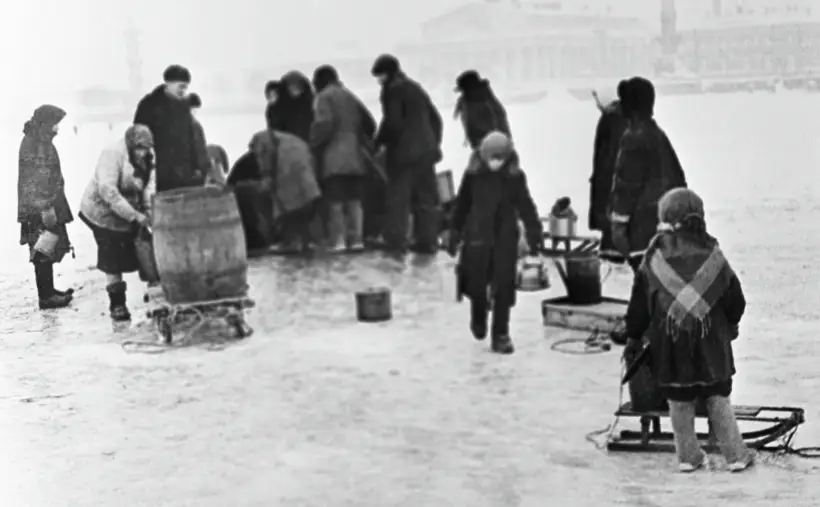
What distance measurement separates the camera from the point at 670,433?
501 cm

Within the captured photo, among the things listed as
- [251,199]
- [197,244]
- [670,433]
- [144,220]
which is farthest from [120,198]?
[670,433]

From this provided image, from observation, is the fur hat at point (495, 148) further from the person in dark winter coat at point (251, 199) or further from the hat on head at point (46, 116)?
the person in dark winter coat at point (251, 199)

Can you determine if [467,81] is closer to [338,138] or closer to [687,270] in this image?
[338,138]

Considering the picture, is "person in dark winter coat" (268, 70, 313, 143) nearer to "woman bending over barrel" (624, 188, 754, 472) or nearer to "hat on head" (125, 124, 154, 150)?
"hat on head" (125, 124, 154, 150)

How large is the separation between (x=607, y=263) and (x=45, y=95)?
5083 millimetres

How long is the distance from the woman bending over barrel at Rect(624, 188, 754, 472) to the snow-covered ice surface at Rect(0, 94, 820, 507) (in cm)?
18

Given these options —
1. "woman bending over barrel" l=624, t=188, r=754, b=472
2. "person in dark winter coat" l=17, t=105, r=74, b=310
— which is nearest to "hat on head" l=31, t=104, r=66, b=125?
"person in dark winter coat" l=17, t=105, r=74, b=310

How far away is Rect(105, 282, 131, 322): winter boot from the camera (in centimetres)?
812

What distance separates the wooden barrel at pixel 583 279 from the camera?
7332 mm

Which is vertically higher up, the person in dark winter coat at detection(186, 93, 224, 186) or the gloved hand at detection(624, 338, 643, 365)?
the person in dark winter coat at detection(186, 93, 224, 186)

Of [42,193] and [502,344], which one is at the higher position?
[42,193]

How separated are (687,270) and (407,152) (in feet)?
18.7

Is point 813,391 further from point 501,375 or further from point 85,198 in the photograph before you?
point 85,198

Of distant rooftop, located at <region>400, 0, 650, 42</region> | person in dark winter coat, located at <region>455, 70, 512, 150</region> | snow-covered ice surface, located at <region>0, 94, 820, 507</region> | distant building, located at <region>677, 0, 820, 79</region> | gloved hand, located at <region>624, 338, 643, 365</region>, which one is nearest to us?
snow-covered ice surface, located at <region>0, 94, 820, 507</region>
